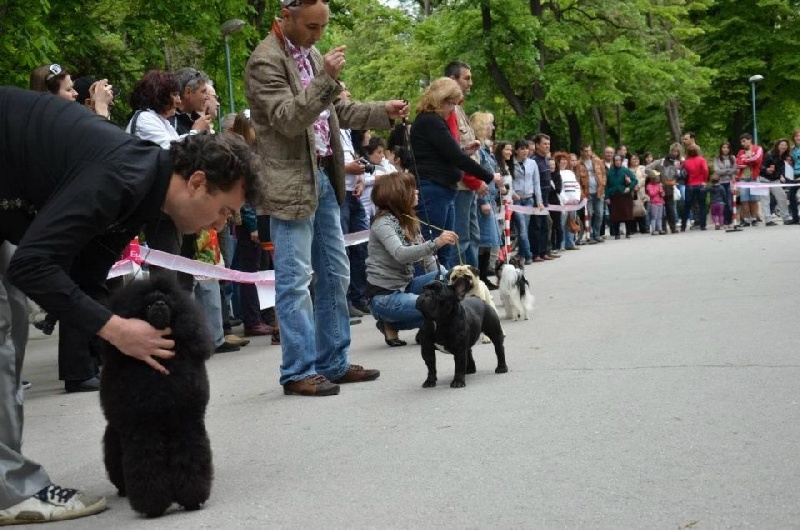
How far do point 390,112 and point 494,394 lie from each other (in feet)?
6.51

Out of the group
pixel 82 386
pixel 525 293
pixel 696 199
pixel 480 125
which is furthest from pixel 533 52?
pixel 82 386

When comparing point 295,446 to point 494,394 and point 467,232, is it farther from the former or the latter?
point 467,232

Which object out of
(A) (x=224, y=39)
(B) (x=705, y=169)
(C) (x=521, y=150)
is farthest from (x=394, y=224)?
(B) (x=705, y=169)

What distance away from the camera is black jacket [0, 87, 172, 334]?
163 inches

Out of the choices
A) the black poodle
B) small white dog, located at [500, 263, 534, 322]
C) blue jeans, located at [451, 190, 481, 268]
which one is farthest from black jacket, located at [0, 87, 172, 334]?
blue jeans, located at [451, 190, 481, 268]

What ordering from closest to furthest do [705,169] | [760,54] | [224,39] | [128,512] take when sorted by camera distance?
[128,512]
[224,39]
[705,169]
[760,54]

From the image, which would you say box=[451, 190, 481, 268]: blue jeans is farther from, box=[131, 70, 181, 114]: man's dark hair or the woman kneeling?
box=[131, 70, 181, 114]: man's dark hair

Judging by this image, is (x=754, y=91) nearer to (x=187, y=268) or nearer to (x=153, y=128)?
(x=187, y=268)

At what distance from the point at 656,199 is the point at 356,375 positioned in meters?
22.1

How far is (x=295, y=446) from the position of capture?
6.22 metres

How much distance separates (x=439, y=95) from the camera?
38.1 feet

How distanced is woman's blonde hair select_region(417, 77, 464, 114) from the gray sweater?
189cm

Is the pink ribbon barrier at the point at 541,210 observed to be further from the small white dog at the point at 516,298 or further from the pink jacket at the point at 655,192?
the small white dog at the point at 516,298

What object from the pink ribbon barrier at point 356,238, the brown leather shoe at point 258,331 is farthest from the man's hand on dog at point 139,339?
the pink ribbon barrier at point 356,238
